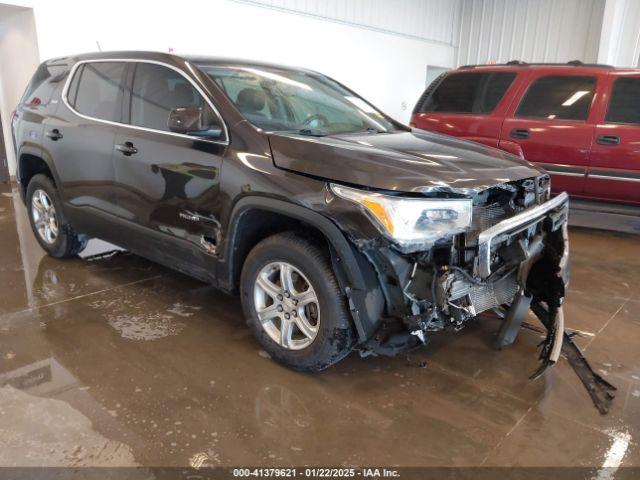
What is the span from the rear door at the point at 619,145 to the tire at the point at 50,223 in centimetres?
504

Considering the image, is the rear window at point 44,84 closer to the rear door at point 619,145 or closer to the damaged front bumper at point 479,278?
the damaged front bumper at point 479,278

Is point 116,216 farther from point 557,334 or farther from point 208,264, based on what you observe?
point 557,334

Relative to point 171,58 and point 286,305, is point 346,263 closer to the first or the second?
point 286,305

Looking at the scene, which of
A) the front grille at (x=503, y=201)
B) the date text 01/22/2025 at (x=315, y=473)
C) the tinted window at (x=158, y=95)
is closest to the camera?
the date text 01/22/2025 at (x=315, y=473)

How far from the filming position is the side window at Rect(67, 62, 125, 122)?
358cm

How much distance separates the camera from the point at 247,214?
9.11ft

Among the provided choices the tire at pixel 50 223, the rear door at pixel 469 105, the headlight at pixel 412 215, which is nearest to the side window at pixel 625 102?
the rear door at pixel 469 105

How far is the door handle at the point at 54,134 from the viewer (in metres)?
3.95

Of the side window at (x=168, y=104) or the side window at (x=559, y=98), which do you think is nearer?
the side window at (x=168, y=104)

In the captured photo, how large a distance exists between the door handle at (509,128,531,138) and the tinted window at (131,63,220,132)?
3811 mm

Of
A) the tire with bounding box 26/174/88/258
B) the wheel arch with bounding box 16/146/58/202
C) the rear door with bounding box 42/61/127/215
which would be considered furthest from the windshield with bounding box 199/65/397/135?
the tire with bounding box 26/174/88/258

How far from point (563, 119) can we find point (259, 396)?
4.54 meters

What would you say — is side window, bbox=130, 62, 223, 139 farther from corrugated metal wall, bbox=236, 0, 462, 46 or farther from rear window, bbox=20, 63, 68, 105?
corrugated metal wall, bbox=236, 0, 462, 46

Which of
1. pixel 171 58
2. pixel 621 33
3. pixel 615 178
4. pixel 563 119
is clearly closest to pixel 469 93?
pixel 563 119
